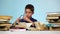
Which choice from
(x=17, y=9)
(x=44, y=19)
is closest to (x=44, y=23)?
(x=44, y=19)

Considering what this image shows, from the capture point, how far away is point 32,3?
60.1 inches

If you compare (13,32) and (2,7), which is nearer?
(13,32)

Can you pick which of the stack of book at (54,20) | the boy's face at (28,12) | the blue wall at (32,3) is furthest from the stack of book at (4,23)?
the stack of book at (54,20)

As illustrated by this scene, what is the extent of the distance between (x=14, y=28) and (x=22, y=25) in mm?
97

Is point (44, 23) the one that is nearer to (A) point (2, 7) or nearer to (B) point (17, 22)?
(B) point (17, 22)

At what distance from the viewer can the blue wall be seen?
4.91ft

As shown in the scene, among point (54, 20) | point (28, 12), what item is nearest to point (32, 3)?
point (28, 12)

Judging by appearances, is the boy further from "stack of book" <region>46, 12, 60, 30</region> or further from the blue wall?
"stack of book" <region>46, 12, 60, 30</region>

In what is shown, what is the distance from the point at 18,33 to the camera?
1426 millimetres

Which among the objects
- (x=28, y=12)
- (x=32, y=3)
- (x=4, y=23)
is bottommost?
(x=4, y=23)

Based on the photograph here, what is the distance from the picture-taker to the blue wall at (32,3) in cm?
150

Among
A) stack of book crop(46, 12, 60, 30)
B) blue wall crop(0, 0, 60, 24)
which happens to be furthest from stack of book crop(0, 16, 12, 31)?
stack of book crop(46, 12, 60, 30)

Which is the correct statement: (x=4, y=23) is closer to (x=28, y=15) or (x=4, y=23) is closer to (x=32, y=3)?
(x=28, y=15)

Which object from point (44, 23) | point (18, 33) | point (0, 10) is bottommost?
point (18, 33)
